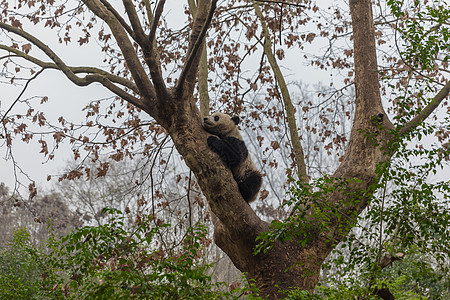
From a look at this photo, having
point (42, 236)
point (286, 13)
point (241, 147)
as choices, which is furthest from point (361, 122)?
point (42, 236)

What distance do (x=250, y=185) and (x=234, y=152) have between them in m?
0.50

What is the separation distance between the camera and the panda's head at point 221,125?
4.65 meters

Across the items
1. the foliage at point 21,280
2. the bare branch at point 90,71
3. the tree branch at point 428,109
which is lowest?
the foliage at point 21,280

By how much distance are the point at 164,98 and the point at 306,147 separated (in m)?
8.23

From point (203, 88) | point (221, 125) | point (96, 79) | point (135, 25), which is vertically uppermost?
point (203, 88)

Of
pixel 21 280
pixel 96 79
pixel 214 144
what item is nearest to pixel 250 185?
pixel 214 144

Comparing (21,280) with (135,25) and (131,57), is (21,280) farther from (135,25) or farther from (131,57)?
(135,25)

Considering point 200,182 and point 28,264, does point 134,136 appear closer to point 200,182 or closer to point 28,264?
point 28,264

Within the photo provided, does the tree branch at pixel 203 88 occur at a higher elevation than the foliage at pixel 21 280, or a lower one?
higher

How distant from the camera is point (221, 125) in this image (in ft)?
15.9

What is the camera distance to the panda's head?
4652 mm

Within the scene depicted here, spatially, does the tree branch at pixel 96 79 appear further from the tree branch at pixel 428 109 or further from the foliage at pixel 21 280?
the tree branch at pixel 428 109

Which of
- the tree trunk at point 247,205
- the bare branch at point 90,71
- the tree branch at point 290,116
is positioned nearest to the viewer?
the tree trunk at point 247,205

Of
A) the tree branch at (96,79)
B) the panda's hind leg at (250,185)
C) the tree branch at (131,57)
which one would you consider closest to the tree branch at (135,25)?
the tree branch at (131,57)
